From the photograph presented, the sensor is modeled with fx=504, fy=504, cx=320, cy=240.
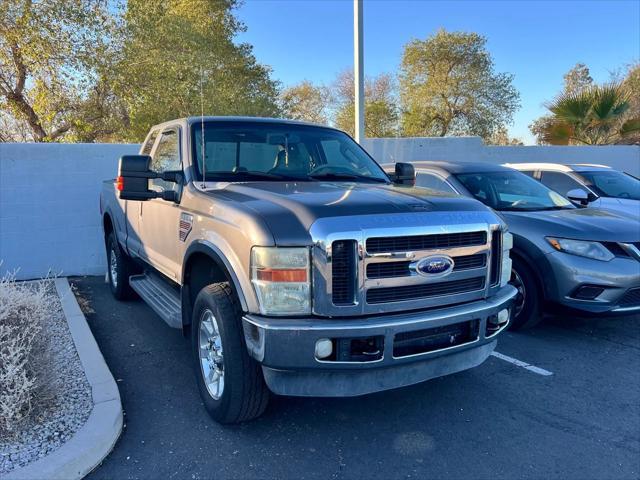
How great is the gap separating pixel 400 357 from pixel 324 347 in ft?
1.54

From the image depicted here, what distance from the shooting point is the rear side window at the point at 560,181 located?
28.2ft

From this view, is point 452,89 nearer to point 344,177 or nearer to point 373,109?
point 373,109

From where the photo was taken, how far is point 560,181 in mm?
8719

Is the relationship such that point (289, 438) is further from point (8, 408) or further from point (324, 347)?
point (8, 408)

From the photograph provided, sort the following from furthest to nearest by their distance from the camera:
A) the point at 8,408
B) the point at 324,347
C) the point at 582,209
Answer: the point at 582,209 < the point at 8,408 < the point at 324,347

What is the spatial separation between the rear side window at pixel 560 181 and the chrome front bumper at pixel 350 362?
6328 millimetres

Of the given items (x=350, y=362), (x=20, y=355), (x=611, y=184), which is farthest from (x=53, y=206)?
(x=611, y=184)

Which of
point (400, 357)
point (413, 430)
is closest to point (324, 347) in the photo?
point (400, 357)

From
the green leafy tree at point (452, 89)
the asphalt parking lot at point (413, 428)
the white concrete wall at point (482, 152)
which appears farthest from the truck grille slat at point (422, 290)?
the green leafy tree at point (452, 89)

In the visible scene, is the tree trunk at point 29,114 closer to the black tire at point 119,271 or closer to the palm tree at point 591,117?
the black tire at point 119,271

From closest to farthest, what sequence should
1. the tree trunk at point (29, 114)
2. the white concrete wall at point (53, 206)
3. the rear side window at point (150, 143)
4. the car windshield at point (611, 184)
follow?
the rear side window at point (150, 143) → the white concrete wall at point (53, 206) → the car windshield at point (611, 184) → the tree trunk at point (29, 114)

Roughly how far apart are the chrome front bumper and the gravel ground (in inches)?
50.7

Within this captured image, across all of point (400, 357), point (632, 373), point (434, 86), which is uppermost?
point (434, 86)

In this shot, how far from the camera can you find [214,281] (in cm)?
354
